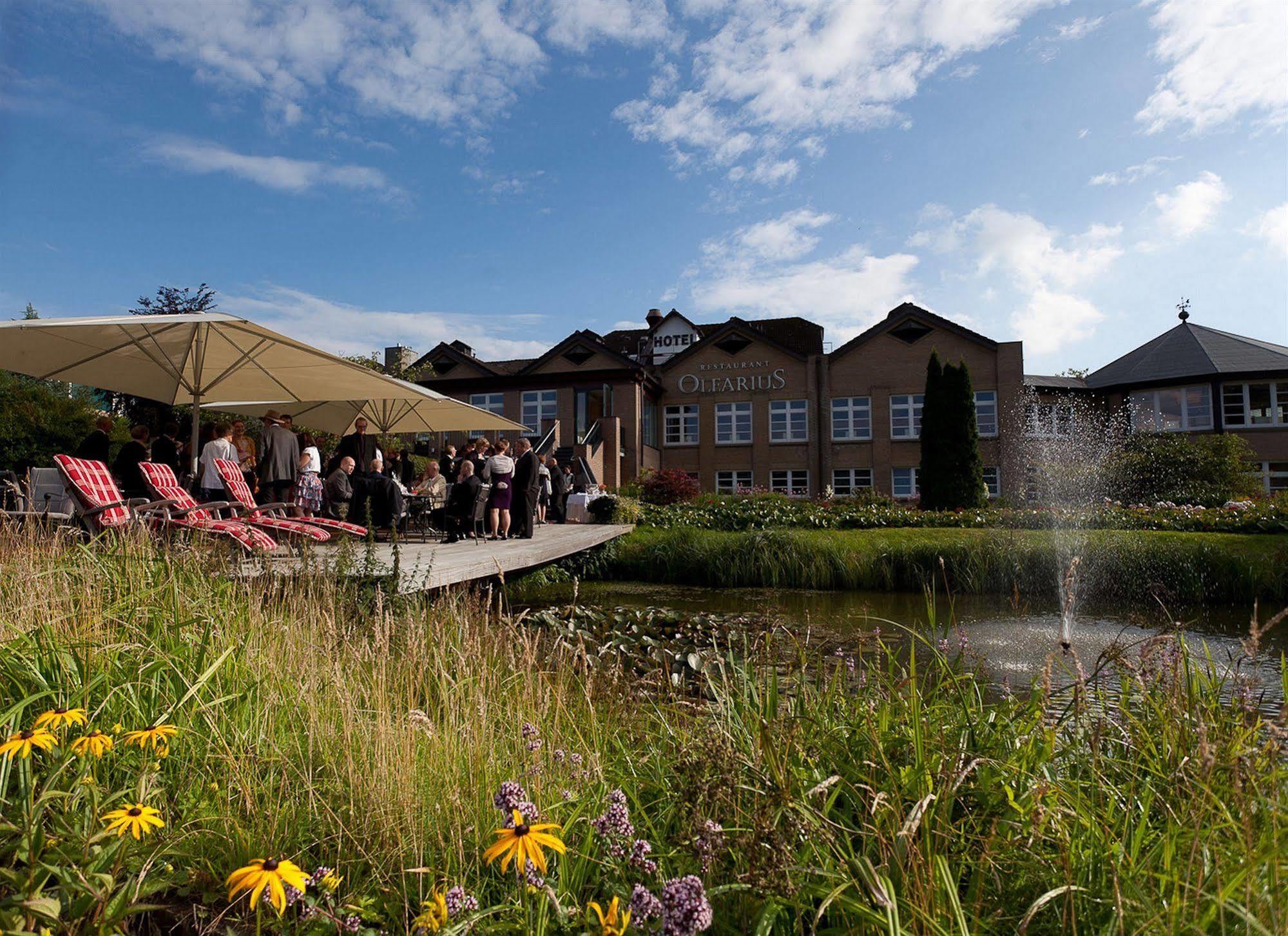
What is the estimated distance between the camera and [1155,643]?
2457 millimetres

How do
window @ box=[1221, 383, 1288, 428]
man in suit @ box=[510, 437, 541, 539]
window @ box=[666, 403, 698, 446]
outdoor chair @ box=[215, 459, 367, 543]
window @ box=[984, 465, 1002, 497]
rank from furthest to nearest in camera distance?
window @ box=[666, 403, 698, 446] → window @ box=[1221, 383, 1288, 428] → window @ box=[984, 465, 1002, 497] → man in suit @ box=[510, 437, 541, 539] → outdoor chair @ box=[215, 459, 367, 543]

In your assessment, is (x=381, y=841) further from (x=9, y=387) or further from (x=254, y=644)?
(x=9, y=387)

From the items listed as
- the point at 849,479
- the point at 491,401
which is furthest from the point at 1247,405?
the point at 491,401

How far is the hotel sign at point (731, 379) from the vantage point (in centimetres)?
3391

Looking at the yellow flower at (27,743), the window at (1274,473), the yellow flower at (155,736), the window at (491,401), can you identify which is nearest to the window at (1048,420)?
the window at (1274,473)

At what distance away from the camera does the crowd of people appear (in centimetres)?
945

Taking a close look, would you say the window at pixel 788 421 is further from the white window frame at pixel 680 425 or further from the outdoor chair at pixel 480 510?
the outdoor chair at pixel 480 510

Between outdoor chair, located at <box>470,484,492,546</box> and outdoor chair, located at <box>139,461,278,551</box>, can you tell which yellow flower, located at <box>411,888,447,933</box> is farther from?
outdoor chair, located at <box>470,484,492,546</box>

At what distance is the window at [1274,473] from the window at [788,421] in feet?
57.9

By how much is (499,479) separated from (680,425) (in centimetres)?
2313

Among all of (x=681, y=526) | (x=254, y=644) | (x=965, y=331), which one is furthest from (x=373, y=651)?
(x=965, y=331)

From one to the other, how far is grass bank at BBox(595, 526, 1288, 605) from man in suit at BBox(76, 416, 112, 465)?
8.55 m

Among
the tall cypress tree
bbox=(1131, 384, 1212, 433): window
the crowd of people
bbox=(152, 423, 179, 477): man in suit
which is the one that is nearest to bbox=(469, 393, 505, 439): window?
the tall cypress tree

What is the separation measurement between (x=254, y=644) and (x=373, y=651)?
55cm
